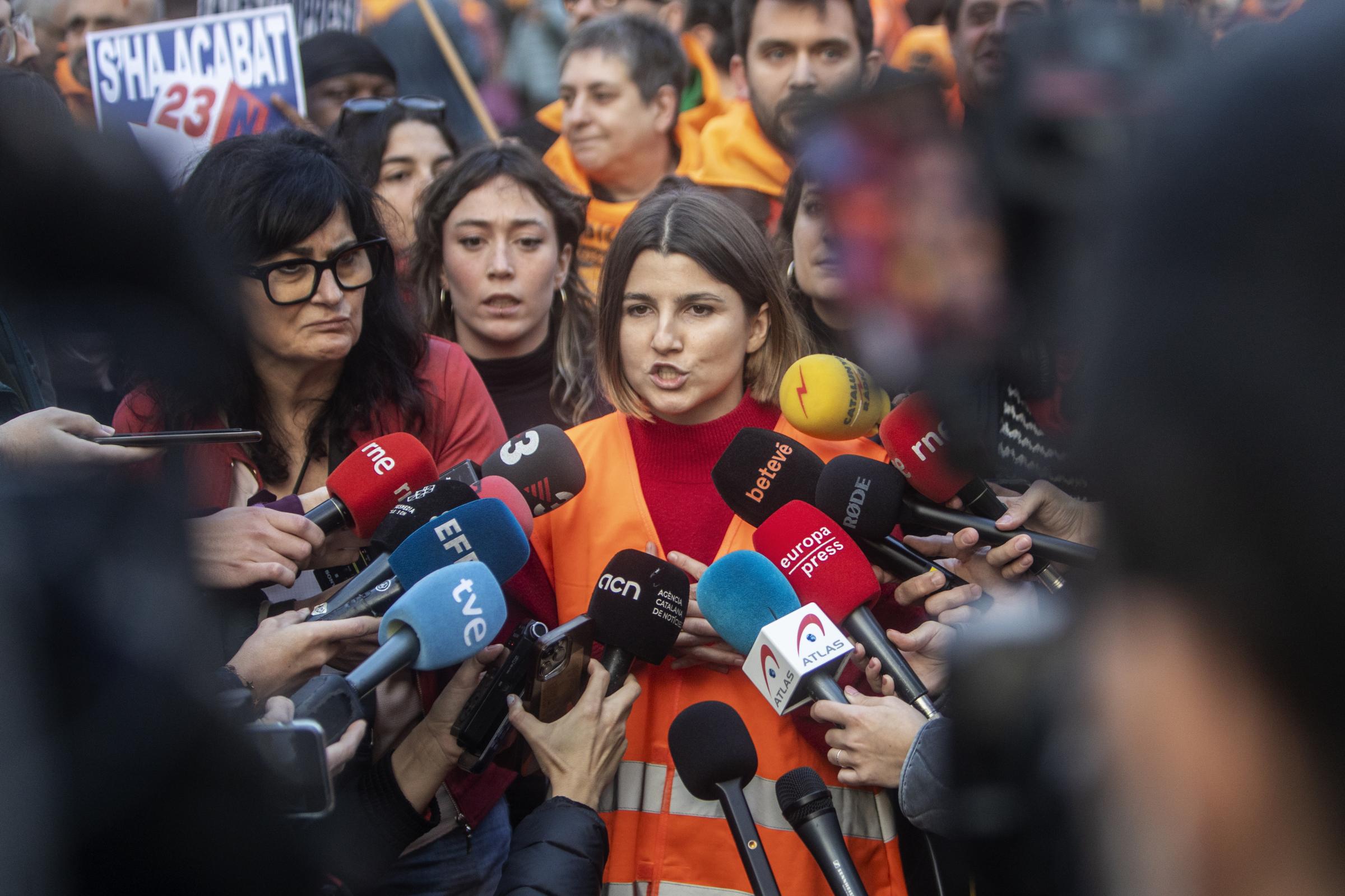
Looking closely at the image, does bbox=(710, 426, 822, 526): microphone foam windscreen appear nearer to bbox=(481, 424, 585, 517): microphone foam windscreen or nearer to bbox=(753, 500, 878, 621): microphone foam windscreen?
bbox=(753, 500, 878, 621): microphone foam windscreen

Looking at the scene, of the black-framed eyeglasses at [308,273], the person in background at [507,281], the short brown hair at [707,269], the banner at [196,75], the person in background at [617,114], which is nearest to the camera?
the black-framed eyeglasses at [308,273]

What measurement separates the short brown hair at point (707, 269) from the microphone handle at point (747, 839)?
1045mm

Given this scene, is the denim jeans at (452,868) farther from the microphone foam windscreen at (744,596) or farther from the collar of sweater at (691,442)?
the collar of sweater at (691,442)

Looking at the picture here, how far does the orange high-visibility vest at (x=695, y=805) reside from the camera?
2.08m

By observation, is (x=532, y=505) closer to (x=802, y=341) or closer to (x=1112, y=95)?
(x=802, y=341)

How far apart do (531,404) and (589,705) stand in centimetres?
159

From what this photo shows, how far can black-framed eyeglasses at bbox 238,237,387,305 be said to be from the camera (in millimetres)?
2438

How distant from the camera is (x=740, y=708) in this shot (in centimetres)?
221

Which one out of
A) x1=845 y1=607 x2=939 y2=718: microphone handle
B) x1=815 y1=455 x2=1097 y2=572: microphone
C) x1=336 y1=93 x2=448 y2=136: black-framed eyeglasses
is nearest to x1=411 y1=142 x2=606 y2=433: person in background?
x1=336 y1=93 x2=448 y2=136: black-framed eyeglasses

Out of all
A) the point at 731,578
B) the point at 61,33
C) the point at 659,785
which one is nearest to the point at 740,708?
the point at 659,785

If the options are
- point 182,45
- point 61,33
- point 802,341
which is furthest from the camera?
point 61,33

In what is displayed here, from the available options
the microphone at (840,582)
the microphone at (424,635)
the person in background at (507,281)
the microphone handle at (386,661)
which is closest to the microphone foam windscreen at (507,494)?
the microphone at (424,635)

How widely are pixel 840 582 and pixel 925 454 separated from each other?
0.32 m

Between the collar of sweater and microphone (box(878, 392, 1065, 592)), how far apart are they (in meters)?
0.48
